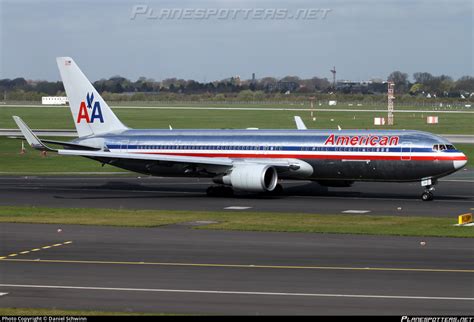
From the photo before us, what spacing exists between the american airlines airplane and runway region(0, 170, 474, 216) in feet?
4.17

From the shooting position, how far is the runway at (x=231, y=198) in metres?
47.1

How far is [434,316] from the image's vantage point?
21.3 metres

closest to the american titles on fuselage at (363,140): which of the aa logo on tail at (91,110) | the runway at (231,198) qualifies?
the runway at (231,198)

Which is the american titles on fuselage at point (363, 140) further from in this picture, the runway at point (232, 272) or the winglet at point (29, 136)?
the winglet at point (29, 136)

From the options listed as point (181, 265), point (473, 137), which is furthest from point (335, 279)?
point (473, 137)

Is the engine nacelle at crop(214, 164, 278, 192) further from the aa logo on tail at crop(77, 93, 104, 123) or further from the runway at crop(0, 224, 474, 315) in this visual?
the runway at crop(0, 224, 474, 315)

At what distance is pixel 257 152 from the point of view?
53.3 m

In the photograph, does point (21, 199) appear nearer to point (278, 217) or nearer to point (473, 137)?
point (278, 217)

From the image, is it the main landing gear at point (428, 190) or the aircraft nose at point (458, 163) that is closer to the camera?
the aircraft nose at point (458, 163)

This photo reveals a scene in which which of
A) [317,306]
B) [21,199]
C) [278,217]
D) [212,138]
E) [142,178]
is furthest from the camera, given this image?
[142,178]

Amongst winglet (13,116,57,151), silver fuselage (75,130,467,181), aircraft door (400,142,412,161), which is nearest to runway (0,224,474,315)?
winglet (13,116,57,151)

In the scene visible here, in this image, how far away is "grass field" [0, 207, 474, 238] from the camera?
37781 mm

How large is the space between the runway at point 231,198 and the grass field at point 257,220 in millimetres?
2565

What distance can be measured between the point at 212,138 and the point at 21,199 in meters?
12.0
